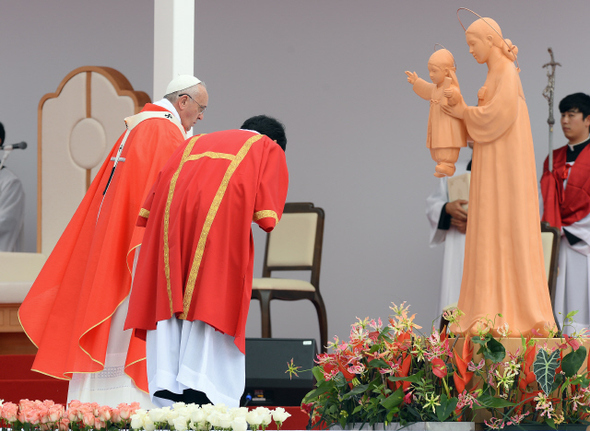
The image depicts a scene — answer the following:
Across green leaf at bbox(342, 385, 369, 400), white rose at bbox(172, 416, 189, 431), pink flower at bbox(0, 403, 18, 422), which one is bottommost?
green leaf at bbox(342, 385, 369, 400)

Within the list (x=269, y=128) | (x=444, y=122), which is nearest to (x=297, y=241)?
(x=269, y=128)

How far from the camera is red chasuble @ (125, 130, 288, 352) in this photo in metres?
3.54

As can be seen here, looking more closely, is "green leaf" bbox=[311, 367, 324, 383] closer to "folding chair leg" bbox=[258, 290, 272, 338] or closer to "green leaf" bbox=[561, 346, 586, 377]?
"green leaf" bbox=[561, 346, 586, 377]

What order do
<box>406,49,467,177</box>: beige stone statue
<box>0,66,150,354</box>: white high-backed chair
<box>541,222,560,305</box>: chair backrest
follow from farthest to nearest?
1. <box>0,66,150,354</box>: white high-backed chair
2. <box>541,222,560,305</box>: chair backrest
3. <box>406,49,467,177</box>: beige stone statue

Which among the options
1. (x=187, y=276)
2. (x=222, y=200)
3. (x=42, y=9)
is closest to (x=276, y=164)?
(x=222, y=200)

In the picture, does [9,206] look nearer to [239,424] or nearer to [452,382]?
[452,382]

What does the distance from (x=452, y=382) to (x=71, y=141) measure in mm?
3774

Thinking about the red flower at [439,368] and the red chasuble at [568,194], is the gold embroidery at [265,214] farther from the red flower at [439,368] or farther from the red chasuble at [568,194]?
the red chasuble at [568,194]

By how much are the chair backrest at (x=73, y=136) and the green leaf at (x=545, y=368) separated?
3569mm

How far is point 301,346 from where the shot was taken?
4.11 meters

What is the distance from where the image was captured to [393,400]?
2.66 metres

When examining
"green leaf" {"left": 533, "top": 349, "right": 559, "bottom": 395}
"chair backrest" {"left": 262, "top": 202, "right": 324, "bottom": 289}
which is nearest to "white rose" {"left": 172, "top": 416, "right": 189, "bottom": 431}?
"green leaf" {"left": 533, "top": 349, "right": 559, "bottom": 395}

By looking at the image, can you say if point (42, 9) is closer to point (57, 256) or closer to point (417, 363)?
point (57, 256)

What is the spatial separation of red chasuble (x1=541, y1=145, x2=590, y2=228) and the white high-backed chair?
115 inches
